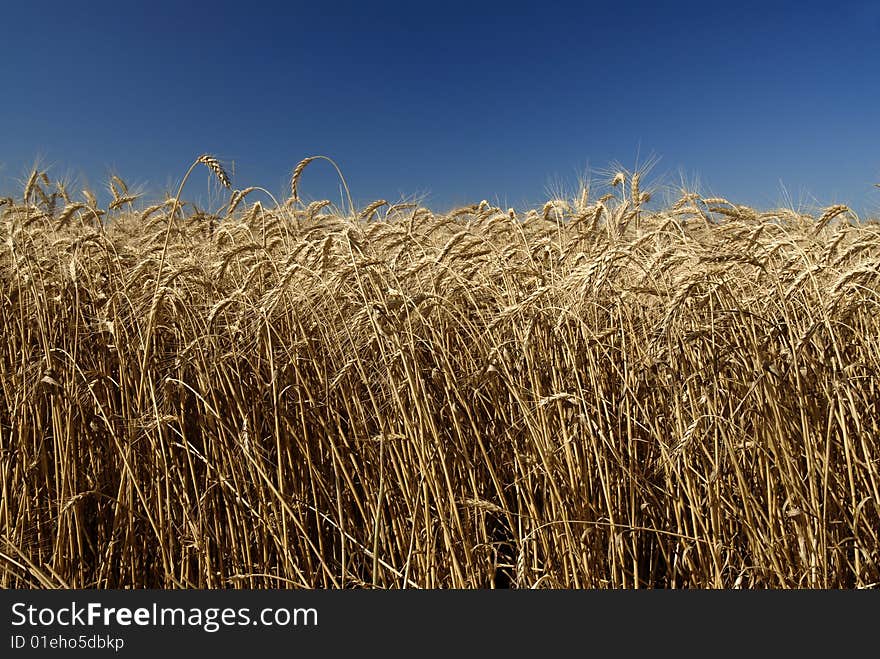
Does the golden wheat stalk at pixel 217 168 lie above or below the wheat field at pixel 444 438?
above

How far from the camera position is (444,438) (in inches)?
80.1

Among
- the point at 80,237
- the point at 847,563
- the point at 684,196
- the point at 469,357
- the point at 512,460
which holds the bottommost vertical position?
the point at 847,563

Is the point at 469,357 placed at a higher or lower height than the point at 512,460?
higher

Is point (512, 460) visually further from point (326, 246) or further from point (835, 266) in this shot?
point (835, 266)

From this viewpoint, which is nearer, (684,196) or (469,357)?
(469,357)

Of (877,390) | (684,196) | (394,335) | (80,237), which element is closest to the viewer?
(394,335)

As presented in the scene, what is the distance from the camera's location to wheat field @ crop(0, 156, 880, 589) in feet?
6.06

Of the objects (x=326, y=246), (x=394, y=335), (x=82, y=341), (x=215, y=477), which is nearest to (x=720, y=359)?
(x=394, y=335)

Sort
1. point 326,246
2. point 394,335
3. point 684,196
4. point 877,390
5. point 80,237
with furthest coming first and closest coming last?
point 684,196 → point 80,237 → point 877,390 → point 326,246 → point 394,335

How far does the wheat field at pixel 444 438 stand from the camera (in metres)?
1.85

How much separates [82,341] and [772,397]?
2282 mm

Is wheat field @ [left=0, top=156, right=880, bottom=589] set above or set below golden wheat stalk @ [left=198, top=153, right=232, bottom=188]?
below

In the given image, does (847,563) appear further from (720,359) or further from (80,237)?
(80,237)

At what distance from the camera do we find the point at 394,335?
1806 millimetres
